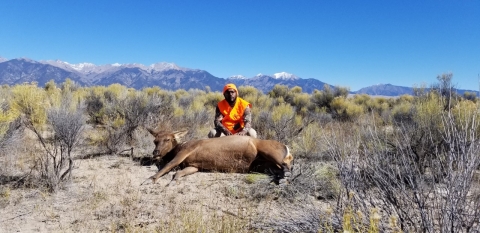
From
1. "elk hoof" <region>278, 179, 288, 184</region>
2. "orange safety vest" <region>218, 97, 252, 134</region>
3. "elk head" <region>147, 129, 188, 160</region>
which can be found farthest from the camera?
"orange safety vest" <region>218, 97, 252, 134</region>

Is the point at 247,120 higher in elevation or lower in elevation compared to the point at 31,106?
lower

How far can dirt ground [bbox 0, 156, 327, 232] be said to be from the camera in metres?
3.68

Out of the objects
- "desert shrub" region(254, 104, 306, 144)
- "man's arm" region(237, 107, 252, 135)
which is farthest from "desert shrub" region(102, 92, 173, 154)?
"desert shrub" region(254, 104, 306, 144)

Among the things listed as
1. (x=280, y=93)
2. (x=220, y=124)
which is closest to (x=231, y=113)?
(x=220, y=124)

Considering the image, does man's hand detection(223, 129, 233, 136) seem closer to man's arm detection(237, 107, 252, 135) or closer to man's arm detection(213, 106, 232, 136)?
man's arm detection(213, 106, 232, 136)

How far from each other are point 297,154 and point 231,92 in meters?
2.22

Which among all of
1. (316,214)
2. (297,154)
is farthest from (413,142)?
(316,214)

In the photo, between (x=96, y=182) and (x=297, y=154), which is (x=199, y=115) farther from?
(x=96, y=182)

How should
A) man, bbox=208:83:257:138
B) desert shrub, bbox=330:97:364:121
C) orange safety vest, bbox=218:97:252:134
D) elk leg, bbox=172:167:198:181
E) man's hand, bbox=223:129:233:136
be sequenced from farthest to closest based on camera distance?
desert shrub, bbox=330:97:364:121, orange safety vest, bbox=218:97:252:134, man, bbox=208:83:257:138, man's hand, bbox=223:129:233:136, elk leg, bbox=172:167:198:181

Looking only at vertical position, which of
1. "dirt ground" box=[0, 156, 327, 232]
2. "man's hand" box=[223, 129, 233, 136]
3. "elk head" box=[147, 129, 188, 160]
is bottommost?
"dirt ground" box=[0, 156, 327, 232]

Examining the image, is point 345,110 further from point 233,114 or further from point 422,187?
point 422,187

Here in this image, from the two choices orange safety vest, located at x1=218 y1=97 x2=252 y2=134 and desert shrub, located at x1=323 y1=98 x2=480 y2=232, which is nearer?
desert shrub, located at x1=323 y1=98 x2=480 y2=232

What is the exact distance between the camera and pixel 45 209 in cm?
417

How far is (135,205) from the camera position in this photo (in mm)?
4293
